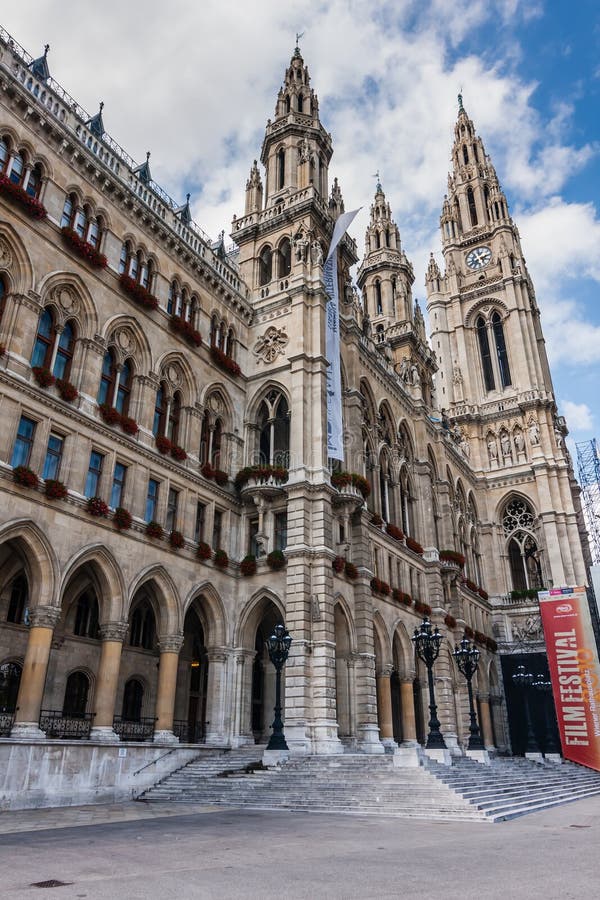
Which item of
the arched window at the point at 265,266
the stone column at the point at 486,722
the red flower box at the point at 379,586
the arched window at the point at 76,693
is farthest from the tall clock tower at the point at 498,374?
the arched window at the point at 76,693

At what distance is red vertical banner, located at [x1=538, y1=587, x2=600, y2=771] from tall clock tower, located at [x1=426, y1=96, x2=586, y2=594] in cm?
629

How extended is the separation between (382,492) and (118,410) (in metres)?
19.5

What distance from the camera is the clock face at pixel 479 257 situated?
74.1 metres

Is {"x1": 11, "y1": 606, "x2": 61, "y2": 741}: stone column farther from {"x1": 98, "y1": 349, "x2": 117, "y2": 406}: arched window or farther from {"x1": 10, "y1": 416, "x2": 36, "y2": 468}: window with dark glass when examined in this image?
{"x1": 98, "y1": 349, "x2": 117, "y2": 406}: arched window

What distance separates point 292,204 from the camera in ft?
132

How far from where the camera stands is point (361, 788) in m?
20.7

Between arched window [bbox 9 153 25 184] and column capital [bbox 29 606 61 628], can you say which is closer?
column capital [bbox 29 606 61 628]

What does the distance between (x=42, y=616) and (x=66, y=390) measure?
318 inches

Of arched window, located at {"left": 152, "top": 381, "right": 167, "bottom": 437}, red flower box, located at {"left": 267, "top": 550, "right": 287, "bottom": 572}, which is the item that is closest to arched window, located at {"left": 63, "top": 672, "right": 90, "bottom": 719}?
red flower box, located at {"left": 267, "top": 550, "right": 287, "bottom": 572}

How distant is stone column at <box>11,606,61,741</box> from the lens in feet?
65.4

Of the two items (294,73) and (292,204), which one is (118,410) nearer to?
(292,204)

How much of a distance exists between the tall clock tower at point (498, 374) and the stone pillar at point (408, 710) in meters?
22.7

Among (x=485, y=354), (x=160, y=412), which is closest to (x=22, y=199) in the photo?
(x=160, y=412)

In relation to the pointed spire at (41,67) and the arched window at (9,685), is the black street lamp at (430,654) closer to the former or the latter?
the arched window at (9,685)
